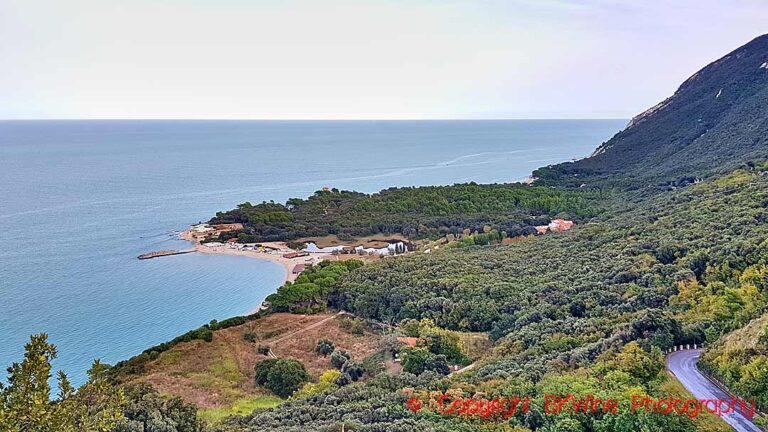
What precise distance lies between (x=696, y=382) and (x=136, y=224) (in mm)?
69271

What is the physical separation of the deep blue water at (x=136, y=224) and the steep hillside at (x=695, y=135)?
2308 cm

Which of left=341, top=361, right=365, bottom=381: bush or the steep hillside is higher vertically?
the steep hillside

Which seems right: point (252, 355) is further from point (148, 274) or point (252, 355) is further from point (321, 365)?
point (148, 274)

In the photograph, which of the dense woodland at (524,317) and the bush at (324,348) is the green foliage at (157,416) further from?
the bush at (324,348)

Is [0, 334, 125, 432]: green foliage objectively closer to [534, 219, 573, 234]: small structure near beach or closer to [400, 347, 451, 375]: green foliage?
→ [400, 347, 451, 375]: green foliage

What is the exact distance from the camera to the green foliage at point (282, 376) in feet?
96.6

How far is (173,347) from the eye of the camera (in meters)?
34.9

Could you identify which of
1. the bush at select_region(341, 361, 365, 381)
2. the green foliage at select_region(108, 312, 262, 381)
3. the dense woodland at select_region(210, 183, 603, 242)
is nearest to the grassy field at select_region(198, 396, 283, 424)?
the bush at select_region(341, 361, 365, 381)

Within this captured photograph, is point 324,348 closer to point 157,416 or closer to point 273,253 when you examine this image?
point 157,416

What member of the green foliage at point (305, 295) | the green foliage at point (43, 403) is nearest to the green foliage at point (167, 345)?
the green foliage at point (305, 295)

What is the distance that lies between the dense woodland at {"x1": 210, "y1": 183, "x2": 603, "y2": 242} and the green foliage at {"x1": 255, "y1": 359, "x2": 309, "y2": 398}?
35.2 m

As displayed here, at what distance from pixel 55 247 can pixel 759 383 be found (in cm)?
6294

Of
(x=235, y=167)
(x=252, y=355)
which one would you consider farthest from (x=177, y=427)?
(x=235, y=167)

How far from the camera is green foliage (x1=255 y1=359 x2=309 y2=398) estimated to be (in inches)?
1160
